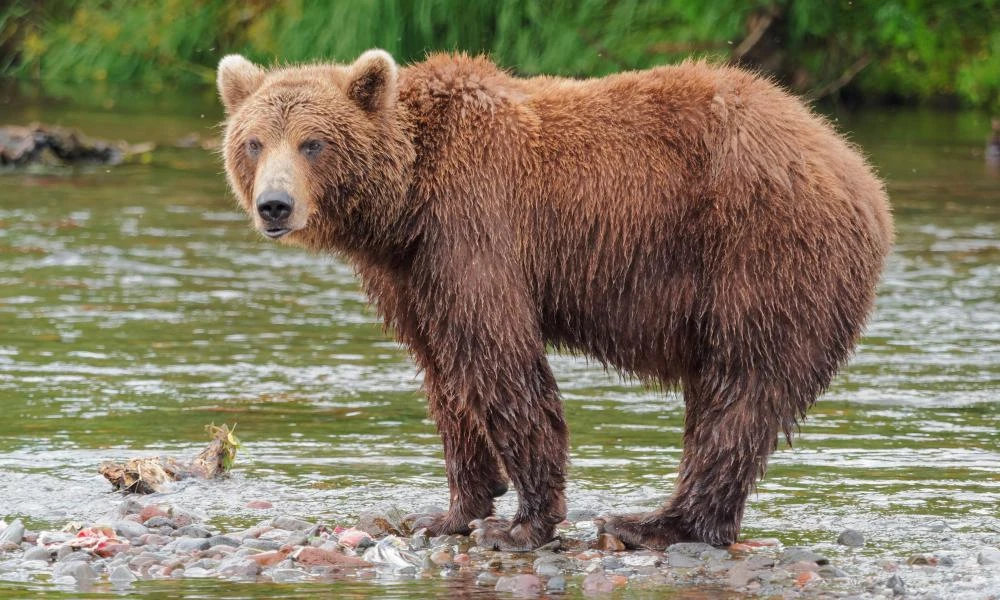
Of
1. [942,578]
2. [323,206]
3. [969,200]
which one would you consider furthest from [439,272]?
[969,200]

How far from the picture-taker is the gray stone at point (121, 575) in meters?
6.50

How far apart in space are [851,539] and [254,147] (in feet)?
9.43

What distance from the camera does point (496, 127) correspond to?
707cm

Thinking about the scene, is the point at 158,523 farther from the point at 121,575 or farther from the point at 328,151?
the point at 328,151

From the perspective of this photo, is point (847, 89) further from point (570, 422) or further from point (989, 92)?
point (570, 422)

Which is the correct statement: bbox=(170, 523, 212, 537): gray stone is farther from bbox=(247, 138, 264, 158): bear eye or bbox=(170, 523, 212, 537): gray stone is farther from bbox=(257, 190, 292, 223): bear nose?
bbox=(247, 138, 264, 158): bear eye

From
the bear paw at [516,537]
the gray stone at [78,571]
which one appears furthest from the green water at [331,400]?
the bear paw at [516,537]

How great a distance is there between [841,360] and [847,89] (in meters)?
23.3

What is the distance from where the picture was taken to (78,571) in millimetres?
6535

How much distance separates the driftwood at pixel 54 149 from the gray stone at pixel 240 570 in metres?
14.8

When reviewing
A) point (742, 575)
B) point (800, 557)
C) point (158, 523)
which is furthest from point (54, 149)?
point (742, 575)

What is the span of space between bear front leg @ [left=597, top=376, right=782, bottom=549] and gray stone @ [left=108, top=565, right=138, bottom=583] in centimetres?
192

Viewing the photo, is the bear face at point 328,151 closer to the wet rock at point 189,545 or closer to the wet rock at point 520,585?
the wet rock at point 189,545

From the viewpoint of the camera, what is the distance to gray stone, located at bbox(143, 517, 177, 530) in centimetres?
725
